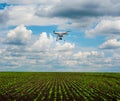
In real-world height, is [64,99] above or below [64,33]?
below

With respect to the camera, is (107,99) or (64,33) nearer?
(107,99)

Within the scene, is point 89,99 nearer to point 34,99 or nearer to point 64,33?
point 34,99

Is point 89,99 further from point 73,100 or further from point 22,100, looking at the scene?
point 22,100

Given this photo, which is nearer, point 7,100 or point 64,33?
point 7,100

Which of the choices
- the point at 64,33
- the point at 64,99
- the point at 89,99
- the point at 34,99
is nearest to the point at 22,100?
the point at 34,99

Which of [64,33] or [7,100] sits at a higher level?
[64,33]

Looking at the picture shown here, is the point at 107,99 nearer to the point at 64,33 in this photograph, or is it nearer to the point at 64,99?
the point at 64,99

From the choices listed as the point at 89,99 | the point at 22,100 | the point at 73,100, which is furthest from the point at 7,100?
the point at 89,99

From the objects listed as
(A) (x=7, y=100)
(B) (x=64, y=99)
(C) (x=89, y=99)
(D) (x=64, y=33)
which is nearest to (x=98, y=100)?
(C) (x=89, y=99)
